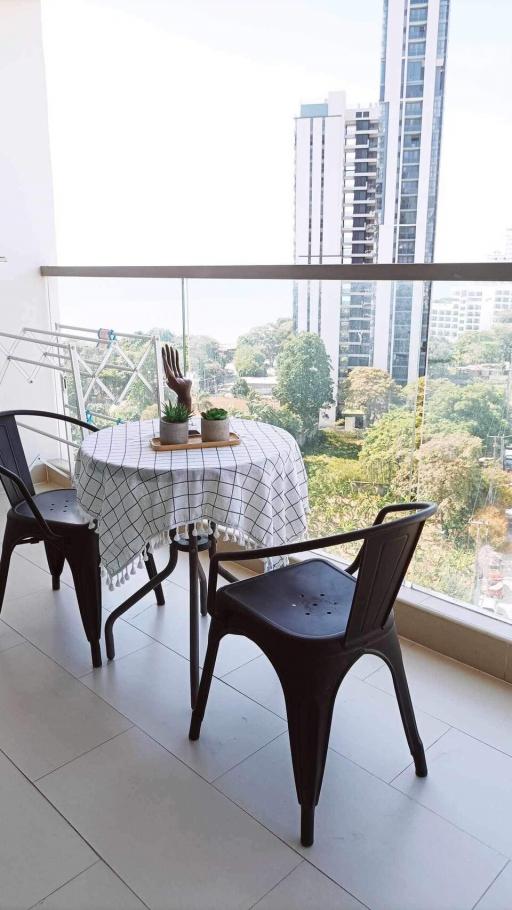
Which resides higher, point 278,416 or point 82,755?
point 278,416

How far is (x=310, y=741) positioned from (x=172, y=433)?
3.01 ft

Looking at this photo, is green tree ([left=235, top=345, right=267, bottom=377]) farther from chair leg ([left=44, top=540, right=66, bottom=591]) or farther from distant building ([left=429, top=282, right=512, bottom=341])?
chair leg ([left=44, top=540, right=66, bottom=591])

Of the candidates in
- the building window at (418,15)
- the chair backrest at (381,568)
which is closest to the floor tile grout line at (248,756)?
the chair backrest at (381,568)

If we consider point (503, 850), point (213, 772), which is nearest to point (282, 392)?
point (213, 772)

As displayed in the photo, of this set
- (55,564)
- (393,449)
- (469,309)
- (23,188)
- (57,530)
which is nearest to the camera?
(469,309)

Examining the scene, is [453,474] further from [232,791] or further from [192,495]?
[232,791]

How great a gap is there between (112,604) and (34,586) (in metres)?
0.39

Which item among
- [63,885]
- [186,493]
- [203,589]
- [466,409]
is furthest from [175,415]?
[63,885]

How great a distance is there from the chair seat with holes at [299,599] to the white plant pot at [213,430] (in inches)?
17.1

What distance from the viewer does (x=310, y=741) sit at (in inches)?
59.2

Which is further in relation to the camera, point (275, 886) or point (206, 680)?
point (206, 680)

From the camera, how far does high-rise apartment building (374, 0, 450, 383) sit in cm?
2028

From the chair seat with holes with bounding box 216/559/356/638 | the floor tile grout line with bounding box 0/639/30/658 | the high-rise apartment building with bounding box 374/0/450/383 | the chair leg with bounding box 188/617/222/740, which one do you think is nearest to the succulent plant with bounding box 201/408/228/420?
the chair seat with holes with bounding box 216/559/356/638

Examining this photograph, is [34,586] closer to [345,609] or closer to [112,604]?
[112,604]
